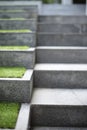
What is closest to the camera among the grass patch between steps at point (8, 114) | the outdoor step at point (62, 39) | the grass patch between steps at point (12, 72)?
the grass patch between steps at point (8, 114)

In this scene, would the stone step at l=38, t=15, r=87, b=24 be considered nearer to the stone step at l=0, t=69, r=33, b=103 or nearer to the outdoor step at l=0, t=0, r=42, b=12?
the outdoor step at l=0, t=0, r=42, b=12

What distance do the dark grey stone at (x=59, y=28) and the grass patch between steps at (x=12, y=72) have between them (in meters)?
1.48

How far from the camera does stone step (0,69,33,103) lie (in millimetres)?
2141

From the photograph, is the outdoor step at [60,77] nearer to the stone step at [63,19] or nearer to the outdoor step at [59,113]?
the outdoor step at [59,113]

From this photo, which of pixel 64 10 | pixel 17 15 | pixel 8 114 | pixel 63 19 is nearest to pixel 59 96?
pixel 8 114

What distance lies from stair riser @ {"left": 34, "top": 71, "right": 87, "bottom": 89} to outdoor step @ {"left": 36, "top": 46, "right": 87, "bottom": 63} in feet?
1.54

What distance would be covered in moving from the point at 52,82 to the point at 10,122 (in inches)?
38.5

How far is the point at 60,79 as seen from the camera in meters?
2.66

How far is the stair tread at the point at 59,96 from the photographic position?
2203 mm

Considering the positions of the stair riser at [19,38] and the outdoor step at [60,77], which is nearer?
the outdoor step at [60,77]

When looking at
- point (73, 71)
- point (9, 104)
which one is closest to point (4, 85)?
point (9, 104)

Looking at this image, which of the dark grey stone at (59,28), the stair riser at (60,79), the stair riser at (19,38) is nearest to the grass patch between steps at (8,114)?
the stair riser at (60,79)

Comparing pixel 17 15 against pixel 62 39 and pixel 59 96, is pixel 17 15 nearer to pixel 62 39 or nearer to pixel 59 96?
pixel 62 39

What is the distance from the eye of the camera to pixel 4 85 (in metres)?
2.16
